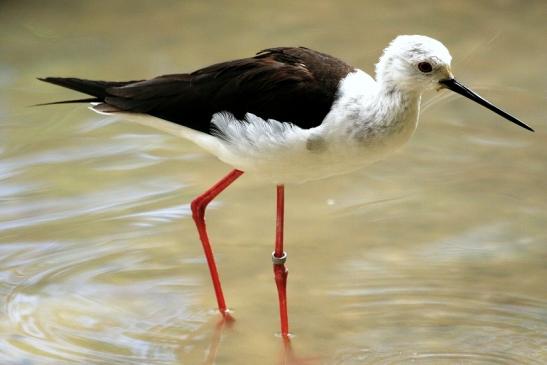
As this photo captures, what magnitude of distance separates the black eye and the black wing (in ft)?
1.21

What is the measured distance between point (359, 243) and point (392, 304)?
23.7 inches

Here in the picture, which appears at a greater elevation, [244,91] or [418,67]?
[418,67]

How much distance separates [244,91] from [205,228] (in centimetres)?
89

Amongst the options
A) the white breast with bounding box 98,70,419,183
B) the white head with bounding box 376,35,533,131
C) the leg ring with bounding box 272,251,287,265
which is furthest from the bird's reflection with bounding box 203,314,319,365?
the white head with bounding box 376,35,533,131

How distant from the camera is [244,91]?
4.86 meters

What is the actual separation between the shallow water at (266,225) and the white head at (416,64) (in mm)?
1138

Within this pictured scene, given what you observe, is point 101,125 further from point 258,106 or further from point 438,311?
point 438,311

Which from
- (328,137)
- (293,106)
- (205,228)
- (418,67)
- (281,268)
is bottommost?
(281,268)

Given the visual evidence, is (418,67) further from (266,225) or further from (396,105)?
(266,225)

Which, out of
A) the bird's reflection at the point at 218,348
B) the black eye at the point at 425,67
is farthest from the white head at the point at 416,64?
the bird's reflection at the point at 218,348

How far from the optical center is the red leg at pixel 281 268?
199 inches

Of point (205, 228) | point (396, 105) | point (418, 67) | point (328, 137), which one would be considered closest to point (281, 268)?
point (205, 228)

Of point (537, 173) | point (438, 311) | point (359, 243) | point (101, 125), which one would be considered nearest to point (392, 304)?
point (438, 311)

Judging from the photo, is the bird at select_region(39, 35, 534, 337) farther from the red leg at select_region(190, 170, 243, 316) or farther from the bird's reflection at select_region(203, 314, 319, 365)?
the red leg at select_region(190, 170, 243, 316)
